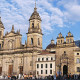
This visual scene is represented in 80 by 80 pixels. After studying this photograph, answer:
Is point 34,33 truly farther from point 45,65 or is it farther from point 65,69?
point 65,69

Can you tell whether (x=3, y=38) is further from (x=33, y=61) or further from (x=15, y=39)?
(x=33, y=61)

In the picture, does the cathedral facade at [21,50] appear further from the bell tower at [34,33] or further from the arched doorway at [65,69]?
the arched doorway at [65,69]

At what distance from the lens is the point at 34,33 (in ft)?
251

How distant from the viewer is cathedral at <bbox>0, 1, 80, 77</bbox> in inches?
2650

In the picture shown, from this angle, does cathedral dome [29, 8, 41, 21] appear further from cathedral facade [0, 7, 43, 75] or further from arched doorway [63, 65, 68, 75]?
arched doorway [63, 65, 68, 75]

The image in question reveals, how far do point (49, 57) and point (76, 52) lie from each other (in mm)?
10847

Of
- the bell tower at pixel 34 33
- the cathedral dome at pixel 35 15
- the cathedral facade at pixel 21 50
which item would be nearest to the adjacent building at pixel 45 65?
the cathedral facade at pixel 21 50

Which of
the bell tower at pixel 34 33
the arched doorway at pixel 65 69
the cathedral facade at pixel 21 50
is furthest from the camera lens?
the bell tower at pixel 34 33

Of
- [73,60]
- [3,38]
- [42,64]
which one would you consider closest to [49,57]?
[42,64]

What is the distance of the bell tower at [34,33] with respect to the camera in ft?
250

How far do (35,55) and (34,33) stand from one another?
893cm

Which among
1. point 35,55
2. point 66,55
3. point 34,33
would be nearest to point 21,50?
→ point 35,55

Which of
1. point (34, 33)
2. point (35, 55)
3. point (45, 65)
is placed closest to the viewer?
point (45, 65)

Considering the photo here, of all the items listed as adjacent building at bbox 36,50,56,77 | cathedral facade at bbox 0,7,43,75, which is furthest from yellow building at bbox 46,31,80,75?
cathedral facade at bbox 0,7,43,75
